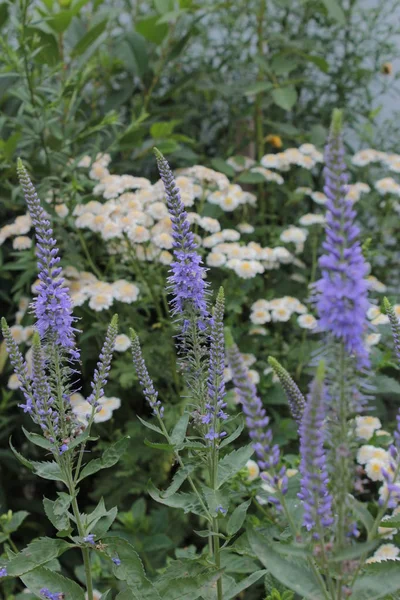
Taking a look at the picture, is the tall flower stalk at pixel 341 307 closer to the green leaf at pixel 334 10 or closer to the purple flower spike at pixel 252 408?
the purple flower spike at pixel 252 408

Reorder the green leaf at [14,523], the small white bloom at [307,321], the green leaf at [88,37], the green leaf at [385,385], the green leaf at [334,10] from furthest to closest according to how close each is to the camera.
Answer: the green leaf at [334,10] < the green leaf at [88,37] < the small white bloom at [307,321] < the green leaf at [385,385] < the green leaf at [14,523]

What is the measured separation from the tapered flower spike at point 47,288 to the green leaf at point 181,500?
1.05ft

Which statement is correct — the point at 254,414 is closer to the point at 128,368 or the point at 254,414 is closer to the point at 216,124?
the point at 128,368

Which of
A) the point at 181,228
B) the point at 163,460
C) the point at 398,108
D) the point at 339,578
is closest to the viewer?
the point at 339,578

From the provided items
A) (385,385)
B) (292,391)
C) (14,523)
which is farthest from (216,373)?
(385,385)

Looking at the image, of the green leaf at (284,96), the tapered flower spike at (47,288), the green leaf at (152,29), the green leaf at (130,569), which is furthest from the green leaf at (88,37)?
the green leaf at (130,569)

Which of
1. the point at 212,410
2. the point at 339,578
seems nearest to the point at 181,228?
the point at 212,410

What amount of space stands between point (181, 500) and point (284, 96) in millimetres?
2212

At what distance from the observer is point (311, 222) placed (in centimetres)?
309

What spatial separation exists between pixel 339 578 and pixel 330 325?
1.23ft

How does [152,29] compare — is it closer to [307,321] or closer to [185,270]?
[307,321]

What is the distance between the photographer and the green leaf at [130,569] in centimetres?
138

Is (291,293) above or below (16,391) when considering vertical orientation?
above

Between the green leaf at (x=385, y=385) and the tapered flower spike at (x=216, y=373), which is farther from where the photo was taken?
the green leaf at (x=385, y=385)
